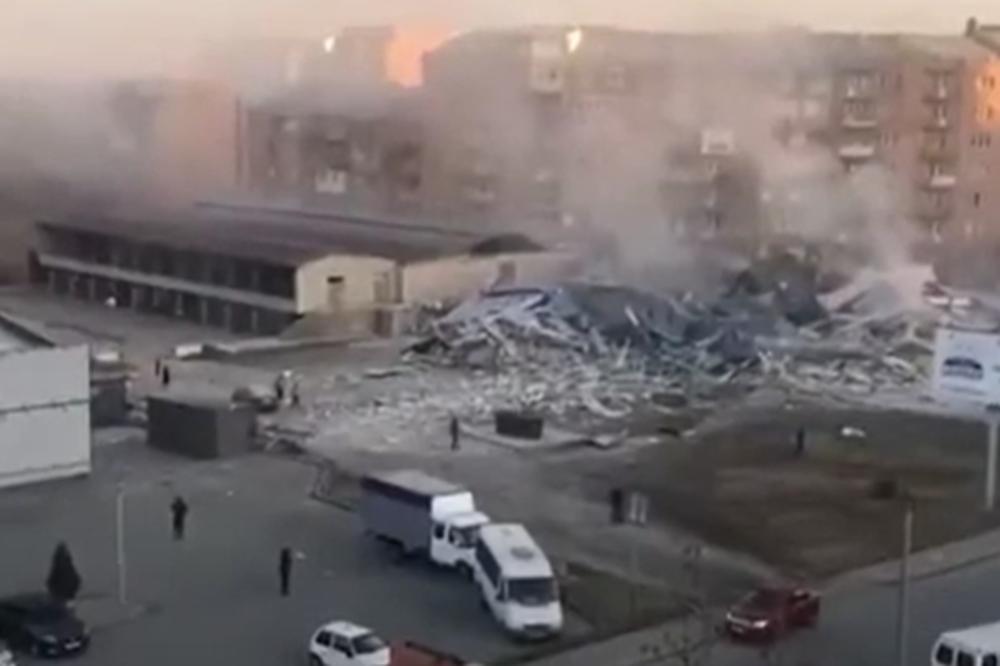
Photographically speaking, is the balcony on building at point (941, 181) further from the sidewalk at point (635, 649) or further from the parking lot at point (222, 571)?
the sidewalk at point (635, 649)

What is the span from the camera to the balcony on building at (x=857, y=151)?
80.0 ft

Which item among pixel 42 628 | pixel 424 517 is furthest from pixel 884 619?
pixel 42 628

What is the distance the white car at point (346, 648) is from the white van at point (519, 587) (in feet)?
2.53

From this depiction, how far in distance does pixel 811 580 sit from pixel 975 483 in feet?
9.38

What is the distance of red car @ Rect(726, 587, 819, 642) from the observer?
8844mm

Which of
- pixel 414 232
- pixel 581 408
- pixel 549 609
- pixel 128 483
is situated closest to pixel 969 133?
pixel 414 232

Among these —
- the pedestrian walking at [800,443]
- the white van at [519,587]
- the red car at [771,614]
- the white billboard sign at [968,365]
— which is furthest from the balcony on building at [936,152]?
the white van at [519,587]

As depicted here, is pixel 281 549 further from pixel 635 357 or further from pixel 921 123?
pixel 921 123

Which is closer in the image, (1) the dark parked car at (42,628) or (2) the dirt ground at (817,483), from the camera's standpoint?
(1) the dark parked car at (42,628)

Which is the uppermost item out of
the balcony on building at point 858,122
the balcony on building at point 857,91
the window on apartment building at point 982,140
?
the balcony on building at point 857,91

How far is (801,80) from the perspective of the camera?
25.1 metres

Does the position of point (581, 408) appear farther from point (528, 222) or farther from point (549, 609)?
point (528, 222)

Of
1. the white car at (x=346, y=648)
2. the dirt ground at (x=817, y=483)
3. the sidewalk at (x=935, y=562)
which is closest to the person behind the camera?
the white car at (x=346, y=648)

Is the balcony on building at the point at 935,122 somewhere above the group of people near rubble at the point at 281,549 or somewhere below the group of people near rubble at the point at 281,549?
above
